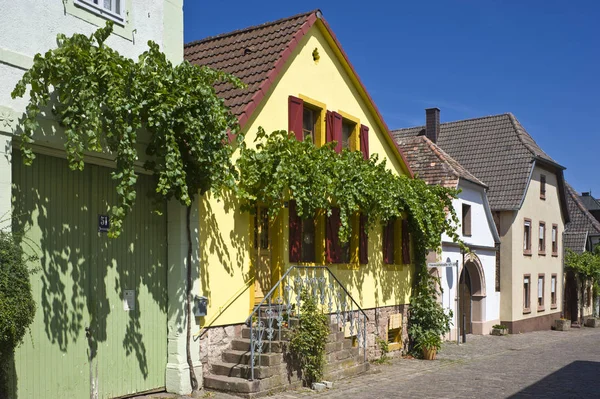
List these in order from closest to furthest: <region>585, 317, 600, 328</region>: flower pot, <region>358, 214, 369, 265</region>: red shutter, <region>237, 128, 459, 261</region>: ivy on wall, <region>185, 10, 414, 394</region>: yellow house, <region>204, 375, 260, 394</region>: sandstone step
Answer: <region>204, 375, 260, 394</region>: sandstone step → <region>185, 10, 414, 394</region>: yellow house → <region>237, 128, 459, 261</region>: ivy on wall → <region>358, 214, 369, 265</region>: red shutter → <region>585, 317, 600, 328</region>: flower pot

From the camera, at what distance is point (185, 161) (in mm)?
10273

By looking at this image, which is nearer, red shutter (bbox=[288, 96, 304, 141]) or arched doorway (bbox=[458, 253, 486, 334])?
red shutter (bbox=[288, 96, 304, 141])

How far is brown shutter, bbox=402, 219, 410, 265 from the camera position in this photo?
17.9m

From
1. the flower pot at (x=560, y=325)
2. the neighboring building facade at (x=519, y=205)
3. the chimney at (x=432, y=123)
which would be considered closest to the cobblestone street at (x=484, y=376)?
the neighboring building facade at (x=519, y=205)

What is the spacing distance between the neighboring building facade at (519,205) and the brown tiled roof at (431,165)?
563cm

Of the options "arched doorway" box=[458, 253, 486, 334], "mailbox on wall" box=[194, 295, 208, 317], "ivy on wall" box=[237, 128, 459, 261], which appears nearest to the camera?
"mailbox on wall" box=[194, 295, 208, 317]

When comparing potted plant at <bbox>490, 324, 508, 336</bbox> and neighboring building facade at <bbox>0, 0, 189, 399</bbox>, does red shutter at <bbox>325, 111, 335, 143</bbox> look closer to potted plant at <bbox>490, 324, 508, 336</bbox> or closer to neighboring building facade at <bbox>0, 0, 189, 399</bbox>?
neighboring building facade at <bbox>0, 0, 189, 399</bbox>

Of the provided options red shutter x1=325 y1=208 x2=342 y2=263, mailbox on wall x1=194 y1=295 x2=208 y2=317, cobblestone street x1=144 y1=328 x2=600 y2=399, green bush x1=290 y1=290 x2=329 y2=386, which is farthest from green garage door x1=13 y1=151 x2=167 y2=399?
red shutter x1=325 y1=208 x2=342 y2=263

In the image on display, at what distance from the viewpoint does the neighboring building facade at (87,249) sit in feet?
26.9

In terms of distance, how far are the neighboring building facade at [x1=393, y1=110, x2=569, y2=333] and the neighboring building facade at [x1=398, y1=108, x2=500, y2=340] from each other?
3.17 ft

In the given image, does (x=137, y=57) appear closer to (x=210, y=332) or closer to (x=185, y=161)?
(x=185, y=161)

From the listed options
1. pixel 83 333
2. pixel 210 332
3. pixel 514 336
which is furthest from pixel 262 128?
pixel 514 336

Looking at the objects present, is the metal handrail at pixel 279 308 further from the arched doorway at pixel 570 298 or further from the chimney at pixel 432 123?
the arched doorway at pixel 570 298

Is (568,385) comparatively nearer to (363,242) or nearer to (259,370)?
(363,242)
